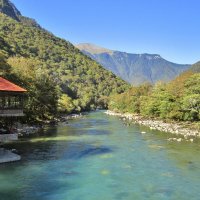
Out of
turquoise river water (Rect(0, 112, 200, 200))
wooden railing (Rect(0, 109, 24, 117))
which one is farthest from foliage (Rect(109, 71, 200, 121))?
wooden railing (Rect(0, 109, 24, 117))

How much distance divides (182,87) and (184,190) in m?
75.0

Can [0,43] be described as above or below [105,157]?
above

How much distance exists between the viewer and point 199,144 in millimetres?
56156

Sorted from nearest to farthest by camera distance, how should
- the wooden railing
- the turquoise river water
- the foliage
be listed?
1. the turquoise river water
2. the wooden railing
3. the foliage

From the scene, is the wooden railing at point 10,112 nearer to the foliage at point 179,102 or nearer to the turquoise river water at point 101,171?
the turquoise river water at point 101,171

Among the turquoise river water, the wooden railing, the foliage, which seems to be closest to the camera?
the turquoise river water

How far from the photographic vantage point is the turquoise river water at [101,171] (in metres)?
30.8

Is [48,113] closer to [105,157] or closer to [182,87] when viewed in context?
[182,87]

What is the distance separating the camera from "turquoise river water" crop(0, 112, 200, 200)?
30.8 meters

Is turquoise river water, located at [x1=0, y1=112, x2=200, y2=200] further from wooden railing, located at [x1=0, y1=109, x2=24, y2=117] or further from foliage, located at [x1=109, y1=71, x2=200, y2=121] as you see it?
foliage, located at [x1=109, y1=71, x2=200, y2=121]

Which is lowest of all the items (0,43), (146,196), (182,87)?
(146,196)

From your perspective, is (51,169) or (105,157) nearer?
(51,169)

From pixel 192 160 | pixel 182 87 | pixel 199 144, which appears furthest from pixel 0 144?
pixel 182 87

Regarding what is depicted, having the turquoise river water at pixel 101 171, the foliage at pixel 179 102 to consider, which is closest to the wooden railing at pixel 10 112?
the turquoise river water at pixel 101 171
